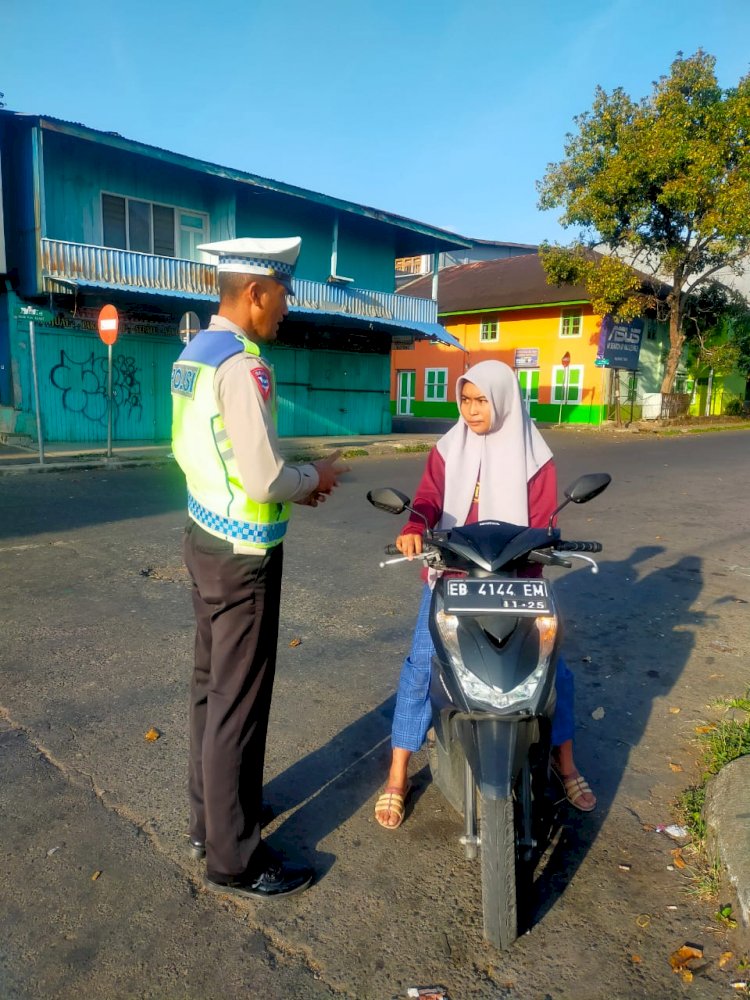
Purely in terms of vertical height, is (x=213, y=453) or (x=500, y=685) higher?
(x=213, y=453)

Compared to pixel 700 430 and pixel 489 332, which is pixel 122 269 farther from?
pixel 700 430

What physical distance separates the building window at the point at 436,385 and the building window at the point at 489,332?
213cm

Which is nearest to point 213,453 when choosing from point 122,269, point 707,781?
point 707,781

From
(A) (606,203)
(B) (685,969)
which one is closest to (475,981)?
(B) (685,969)

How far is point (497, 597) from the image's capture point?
2115 millimetres

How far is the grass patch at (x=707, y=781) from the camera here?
2.38 metres

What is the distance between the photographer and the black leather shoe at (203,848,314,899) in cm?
228

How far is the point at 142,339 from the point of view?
57.7 feet

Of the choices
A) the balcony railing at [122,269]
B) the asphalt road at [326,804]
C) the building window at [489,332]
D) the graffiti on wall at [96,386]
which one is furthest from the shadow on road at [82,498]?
the building window at [489,332]

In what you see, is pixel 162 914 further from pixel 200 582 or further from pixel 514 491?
pixel 514 491

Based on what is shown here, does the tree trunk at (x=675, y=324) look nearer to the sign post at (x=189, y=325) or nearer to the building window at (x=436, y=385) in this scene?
the building window at (x=436, y=385)

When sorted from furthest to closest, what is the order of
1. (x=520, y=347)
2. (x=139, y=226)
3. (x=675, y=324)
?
1. (x=520, y=347)
2. (x=675, y=324)
3. (x=139, y=226)

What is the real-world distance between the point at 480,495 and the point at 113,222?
56.5 ft

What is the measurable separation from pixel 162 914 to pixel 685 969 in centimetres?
153
